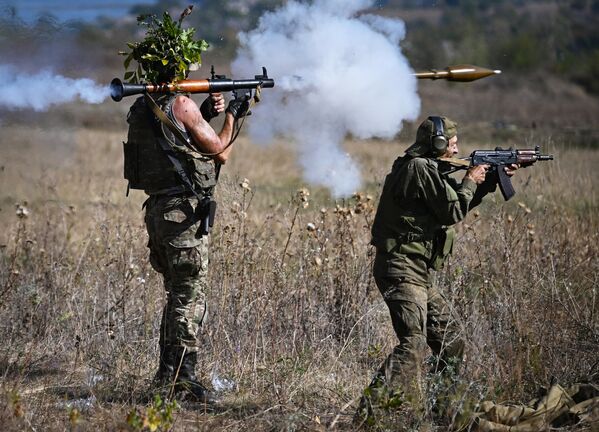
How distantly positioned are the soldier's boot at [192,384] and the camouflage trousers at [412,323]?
110 centimetres

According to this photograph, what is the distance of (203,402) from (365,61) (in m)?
2.93

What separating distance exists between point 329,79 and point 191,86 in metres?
1.63

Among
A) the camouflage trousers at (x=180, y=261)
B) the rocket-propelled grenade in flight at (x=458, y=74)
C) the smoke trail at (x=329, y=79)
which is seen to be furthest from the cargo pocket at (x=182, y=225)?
the rocket-propelled grenade in flight at (x=458, y=74)

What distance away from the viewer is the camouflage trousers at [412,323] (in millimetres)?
5254

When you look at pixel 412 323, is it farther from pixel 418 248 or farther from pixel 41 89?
pixel 41 89

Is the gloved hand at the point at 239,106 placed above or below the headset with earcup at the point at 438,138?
above

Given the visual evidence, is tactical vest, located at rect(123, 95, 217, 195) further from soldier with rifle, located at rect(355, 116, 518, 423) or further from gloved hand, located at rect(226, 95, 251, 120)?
soldier with rifle, located at rect(355, 116, 518, 423)

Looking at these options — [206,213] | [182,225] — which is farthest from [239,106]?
[182,225]

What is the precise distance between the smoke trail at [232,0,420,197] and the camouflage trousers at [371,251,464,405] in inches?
68.5

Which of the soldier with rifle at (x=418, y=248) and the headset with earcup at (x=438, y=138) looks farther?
the headset with earcup at (x=438, y=138)

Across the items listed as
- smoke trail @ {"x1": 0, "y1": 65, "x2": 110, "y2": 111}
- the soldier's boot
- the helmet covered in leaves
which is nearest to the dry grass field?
the soldier's boot

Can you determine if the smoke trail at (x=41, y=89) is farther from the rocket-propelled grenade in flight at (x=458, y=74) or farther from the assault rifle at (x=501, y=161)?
the assault rifle at (x=501, y=161)

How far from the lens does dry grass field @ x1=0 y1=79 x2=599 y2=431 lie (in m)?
5.55

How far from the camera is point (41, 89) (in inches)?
272
